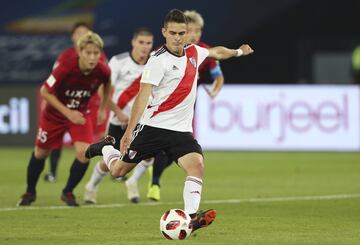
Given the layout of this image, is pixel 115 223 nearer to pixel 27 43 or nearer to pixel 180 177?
pixel 180 177

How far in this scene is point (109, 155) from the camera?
11578 millimetres

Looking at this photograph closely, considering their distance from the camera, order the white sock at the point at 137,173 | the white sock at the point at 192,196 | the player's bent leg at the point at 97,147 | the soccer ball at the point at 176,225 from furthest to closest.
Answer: the white sock at the point at 137,173, the player's bent leg at the point at 97,147, the white sock at the point at 192,196, the soccer ball at the point at 176,225

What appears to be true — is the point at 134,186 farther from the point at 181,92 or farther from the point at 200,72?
the point at 181,92

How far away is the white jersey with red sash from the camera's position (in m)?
10.4

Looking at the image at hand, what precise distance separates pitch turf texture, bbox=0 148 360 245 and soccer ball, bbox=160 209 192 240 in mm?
86

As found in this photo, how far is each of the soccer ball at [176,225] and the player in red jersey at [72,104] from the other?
3087 mm

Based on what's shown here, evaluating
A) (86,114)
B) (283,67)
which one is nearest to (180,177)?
(86,114)

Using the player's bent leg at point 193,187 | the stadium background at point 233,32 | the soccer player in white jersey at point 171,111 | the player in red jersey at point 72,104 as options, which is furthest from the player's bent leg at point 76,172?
the stadium background at point 233,32

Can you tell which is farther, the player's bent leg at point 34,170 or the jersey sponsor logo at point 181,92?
the player's bent leg at point 34,170

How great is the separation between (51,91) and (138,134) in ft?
8.18

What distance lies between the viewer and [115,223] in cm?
1140

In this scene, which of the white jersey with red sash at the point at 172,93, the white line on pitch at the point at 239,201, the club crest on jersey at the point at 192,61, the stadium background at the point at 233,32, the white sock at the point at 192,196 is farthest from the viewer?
the stadium background at the point at 233,32

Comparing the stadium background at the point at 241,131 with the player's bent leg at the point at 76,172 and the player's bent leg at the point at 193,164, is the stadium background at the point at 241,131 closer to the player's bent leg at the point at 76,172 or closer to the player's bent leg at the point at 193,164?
the player's bent leg at the point at 76,172

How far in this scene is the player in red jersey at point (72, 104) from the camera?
12.8 meters
